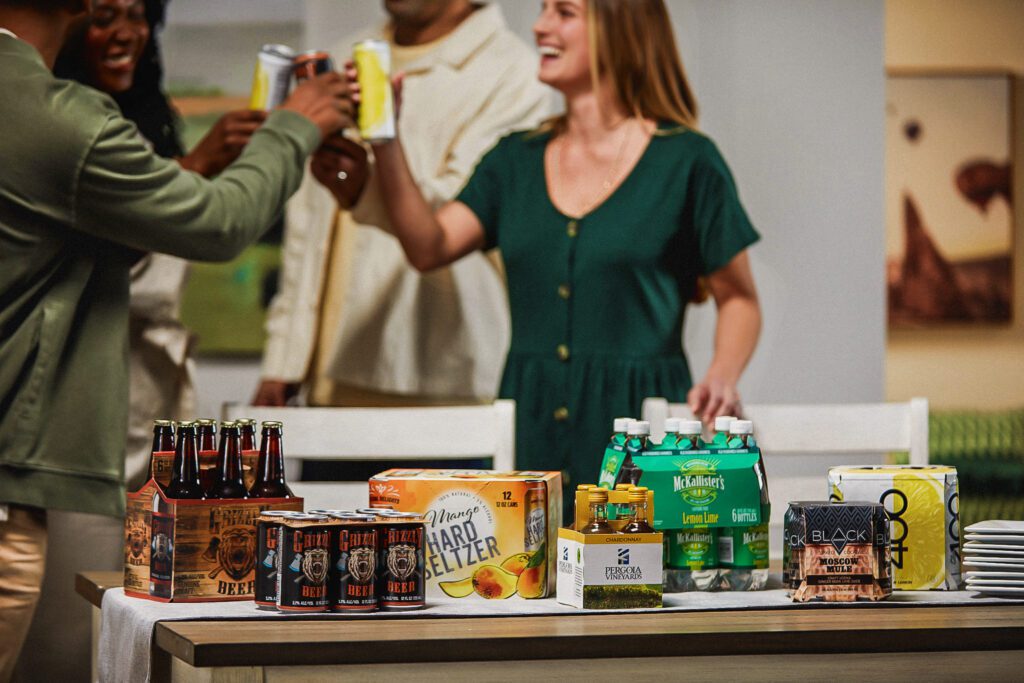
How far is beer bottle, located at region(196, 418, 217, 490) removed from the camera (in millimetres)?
1399

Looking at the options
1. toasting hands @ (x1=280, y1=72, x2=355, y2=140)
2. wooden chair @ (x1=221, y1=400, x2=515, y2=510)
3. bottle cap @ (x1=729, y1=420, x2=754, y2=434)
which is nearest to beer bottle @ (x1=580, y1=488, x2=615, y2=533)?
bottle cap @ (x1=729, y1=420, x2=754, y2=434)

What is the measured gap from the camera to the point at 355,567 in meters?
1.32

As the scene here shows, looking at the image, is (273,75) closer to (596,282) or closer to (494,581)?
(596,282)

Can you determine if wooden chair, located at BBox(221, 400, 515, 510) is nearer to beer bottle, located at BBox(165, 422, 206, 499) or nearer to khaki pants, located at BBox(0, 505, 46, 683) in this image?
khaki pants, located at BBox(0, 505, 46, 683)

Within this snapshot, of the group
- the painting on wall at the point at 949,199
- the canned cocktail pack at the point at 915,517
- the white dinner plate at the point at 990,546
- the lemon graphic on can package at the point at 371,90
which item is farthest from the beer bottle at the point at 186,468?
the painting on wall at the point at 949,199

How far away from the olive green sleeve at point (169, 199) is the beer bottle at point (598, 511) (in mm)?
753

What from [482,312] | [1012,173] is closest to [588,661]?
[482,312]

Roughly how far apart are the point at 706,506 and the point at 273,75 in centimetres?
135

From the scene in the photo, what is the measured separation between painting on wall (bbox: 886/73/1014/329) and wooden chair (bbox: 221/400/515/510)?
233 cm

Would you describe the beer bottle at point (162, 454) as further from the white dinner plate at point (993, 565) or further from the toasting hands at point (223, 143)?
the toasting hands at point (223, 143)

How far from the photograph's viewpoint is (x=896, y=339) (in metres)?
4.60

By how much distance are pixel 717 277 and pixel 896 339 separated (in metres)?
2.01

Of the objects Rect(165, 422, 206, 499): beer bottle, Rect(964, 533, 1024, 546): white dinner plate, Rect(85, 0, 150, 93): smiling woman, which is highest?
Rect(85, 0, 150, 93): smiling woman

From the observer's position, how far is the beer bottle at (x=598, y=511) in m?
1.35
